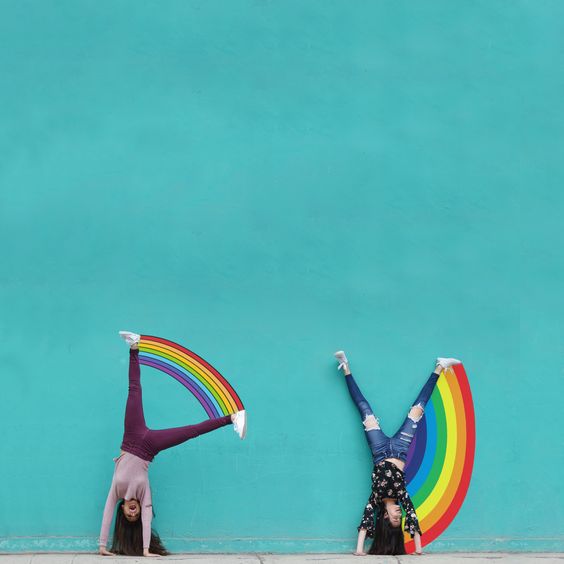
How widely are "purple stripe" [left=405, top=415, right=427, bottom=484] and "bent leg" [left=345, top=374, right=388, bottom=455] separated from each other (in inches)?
11.2

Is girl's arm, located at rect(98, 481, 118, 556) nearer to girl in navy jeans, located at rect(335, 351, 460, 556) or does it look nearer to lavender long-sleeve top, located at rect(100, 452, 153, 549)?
lavender long-sleeve top, located at rect(100, 452, 153, 549)

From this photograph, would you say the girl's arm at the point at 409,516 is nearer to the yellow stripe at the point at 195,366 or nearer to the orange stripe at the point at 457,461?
the orange stripe at the point at 457,461

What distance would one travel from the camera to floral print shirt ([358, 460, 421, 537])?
793 cm

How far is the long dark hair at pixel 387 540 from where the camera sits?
7883mm

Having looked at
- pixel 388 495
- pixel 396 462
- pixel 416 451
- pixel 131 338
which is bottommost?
pixel 388 495

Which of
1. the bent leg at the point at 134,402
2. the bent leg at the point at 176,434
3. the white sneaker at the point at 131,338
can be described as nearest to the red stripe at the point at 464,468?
the bent leg at the point at 176,434

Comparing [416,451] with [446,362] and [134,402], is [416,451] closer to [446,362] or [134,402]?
[446,362]

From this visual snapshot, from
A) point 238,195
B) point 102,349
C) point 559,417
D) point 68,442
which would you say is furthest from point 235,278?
point 559,417

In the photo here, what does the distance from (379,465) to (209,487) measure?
54.2 inches

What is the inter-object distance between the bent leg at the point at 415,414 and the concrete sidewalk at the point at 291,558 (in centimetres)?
94

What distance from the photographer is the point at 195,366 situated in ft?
26.4

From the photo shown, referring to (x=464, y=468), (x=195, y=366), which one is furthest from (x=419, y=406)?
(x=195, y=366)

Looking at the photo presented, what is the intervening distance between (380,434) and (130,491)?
6.70ft

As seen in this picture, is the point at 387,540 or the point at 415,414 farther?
the point at 415,414
